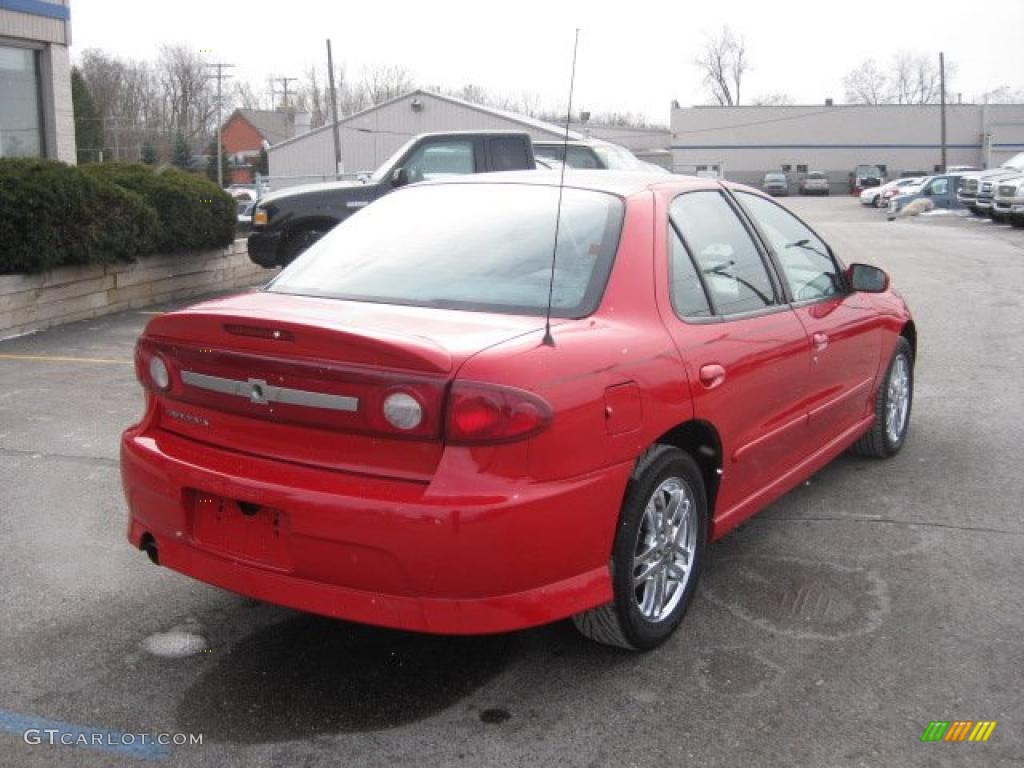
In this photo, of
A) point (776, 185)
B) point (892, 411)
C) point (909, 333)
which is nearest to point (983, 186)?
point (909, 333)

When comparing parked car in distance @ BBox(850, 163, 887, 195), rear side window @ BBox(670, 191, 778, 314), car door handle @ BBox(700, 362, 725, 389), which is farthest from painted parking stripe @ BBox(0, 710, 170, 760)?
parked car in distance @ BBox(850, 163, 887, 195)

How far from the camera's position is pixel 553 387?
126 inches

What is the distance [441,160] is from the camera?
45.4ft

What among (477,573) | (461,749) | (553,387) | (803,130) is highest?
(803,130)

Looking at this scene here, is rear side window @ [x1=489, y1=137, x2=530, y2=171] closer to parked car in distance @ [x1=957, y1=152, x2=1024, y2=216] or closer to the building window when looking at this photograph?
the building window

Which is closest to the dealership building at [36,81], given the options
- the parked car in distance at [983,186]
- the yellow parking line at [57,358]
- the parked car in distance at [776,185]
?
the yellow parking line at [57,358]

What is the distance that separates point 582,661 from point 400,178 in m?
10.1

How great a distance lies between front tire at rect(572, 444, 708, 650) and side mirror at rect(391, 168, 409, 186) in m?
9.69

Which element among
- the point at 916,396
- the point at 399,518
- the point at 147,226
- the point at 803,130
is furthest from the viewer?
the point at 803,130

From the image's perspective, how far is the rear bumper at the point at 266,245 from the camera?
12.7 meters

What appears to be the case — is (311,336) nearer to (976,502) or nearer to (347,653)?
(347,653)

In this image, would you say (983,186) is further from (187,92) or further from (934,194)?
(187,92)

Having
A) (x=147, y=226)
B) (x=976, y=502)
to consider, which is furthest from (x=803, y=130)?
(x=976, y=502)

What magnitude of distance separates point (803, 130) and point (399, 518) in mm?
80879
